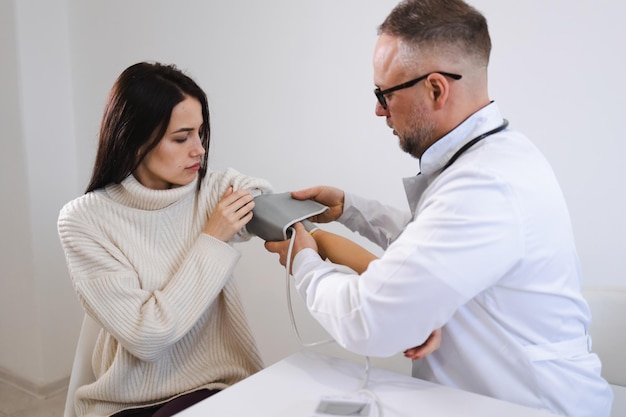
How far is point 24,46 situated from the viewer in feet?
8.30

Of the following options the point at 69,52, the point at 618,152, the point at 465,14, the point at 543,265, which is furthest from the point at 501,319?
the point at 69,52

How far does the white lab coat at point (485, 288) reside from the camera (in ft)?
3.40

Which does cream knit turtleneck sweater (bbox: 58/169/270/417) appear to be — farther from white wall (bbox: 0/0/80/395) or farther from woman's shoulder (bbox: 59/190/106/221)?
white wall (bbox: 0/0/80/395)

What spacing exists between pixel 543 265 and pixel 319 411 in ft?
1.72

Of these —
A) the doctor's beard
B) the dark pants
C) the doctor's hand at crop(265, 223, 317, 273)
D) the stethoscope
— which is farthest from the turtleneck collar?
the stethoscope

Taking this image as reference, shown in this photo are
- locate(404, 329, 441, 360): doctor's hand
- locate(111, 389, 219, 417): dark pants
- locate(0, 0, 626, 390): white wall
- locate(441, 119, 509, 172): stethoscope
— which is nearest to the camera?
locate(404, 329, 441, 360): doctor's hand

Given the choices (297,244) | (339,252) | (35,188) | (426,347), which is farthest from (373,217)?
(35,188)

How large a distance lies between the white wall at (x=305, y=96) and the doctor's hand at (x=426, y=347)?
2.72 feet

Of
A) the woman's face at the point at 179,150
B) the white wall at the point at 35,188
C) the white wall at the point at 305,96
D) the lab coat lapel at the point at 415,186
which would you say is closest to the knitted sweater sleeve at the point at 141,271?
the woman's face at the point at 179,150

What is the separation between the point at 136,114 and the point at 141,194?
0.68 ft

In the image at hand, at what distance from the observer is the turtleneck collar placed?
1.47m

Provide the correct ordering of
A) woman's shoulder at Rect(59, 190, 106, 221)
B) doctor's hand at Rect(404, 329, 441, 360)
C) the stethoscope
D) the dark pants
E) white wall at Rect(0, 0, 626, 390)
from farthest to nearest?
white wall at Rect(0, 0, 626, 390), woman's shoulder at Rect(59, 190, 106, 221), the dark pants, the stethoscope, doctor's hand at Rect(404, 329, 441, 360)

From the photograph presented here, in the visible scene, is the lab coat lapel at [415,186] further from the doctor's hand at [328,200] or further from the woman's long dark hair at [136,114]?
the woman's long dark hair at [136,114]

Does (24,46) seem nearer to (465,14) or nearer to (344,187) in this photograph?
(344,187)
